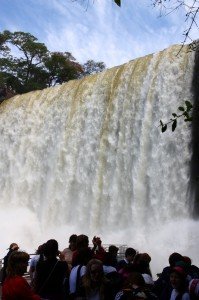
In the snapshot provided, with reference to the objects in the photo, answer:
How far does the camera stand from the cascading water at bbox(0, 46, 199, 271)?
13.1 m

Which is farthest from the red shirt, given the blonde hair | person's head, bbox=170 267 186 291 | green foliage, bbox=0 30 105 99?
green foliage, bbox=0 30 105 99

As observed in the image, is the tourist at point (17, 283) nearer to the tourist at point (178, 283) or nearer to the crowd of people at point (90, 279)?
the crowd of people at point (90, 279)

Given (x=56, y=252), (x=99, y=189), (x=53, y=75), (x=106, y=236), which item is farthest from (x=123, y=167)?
(x=53, y=75)

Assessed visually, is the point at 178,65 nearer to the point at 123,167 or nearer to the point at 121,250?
the point at 123,167

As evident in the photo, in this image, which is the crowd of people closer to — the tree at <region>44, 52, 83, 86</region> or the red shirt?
the red shirt

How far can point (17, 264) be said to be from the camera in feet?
11.3

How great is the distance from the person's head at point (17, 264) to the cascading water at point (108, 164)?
782 centimetres

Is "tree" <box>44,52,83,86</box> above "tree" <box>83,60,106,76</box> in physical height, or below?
below

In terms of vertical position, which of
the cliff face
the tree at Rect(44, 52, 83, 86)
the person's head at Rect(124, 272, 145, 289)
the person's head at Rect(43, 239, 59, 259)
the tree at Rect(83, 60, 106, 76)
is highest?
the tree at Rect(83, 60, 106, 76)

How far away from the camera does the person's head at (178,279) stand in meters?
3.75

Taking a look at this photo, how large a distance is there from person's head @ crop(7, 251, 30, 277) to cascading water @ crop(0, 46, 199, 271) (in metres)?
7.82

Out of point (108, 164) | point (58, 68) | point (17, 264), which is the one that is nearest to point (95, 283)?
point (17, 264)

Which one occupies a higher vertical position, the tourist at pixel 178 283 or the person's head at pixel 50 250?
the person's head at pixel 50 250

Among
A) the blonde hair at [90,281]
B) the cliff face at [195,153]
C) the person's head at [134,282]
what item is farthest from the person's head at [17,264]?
the cliff face at [195,153]
